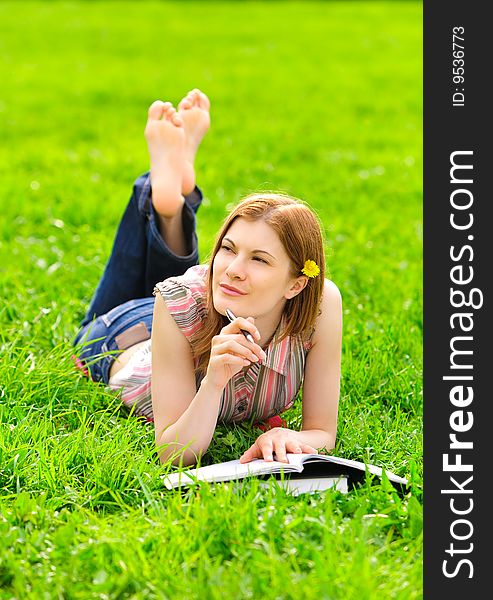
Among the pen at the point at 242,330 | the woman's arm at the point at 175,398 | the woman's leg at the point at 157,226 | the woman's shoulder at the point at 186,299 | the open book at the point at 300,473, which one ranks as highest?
the woman's leg at the point at 157,226

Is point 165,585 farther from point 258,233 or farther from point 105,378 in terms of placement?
point 105,378

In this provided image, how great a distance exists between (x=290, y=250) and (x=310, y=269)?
0.08 metres

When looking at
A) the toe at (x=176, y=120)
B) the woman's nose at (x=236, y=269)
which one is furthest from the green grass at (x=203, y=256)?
Answer: the toe at (x=176, y=120)

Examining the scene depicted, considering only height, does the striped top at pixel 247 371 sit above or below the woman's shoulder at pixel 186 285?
below

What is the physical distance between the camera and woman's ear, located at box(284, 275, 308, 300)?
8.86 feet

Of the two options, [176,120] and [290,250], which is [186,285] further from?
[176,120]

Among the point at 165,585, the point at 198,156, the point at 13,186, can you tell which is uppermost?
the point at 198,156

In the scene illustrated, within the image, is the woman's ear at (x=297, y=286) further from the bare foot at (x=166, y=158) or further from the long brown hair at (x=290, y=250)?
the bare foot at (x=166, y=158)

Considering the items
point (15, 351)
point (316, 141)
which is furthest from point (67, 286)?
point (316, 141)

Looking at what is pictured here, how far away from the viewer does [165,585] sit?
6.88 ft

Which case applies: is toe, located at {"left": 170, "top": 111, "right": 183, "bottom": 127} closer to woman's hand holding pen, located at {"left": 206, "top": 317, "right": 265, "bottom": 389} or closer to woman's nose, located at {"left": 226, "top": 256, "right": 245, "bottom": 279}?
woman's nose, located at {"left": 226, "top": 256, "right": 245, "bottom": 279}

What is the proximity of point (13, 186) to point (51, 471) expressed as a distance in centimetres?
342

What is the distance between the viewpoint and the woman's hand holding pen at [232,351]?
2479 mm

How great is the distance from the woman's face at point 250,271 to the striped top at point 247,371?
147 mm
